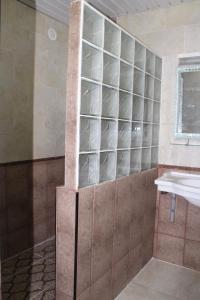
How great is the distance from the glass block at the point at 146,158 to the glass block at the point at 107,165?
0.47 m

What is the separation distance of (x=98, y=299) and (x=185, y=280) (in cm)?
79

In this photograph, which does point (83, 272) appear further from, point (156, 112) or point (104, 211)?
point (156, 112)

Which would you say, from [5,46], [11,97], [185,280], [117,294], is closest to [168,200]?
[185,280]

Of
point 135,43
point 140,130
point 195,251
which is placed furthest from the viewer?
point 195,251

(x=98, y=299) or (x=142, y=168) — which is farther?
(x=142, y=168)

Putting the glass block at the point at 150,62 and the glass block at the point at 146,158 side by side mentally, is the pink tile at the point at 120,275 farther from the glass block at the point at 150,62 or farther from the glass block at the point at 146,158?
the glass block at the point at 150,62

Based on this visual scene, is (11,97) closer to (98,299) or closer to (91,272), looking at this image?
(91,272)

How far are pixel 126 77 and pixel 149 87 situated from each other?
404mm

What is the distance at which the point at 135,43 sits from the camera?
1.77 meters

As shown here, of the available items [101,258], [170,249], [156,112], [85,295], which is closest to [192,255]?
[170,249]

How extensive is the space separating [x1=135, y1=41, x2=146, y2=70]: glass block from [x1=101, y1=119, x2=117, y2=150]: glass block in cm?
51

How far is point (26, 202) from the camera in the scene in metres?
2.33

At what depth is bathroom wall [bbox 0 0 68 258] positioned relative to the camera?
2.10 metres

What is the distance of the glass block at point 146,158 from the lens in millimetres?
2064
